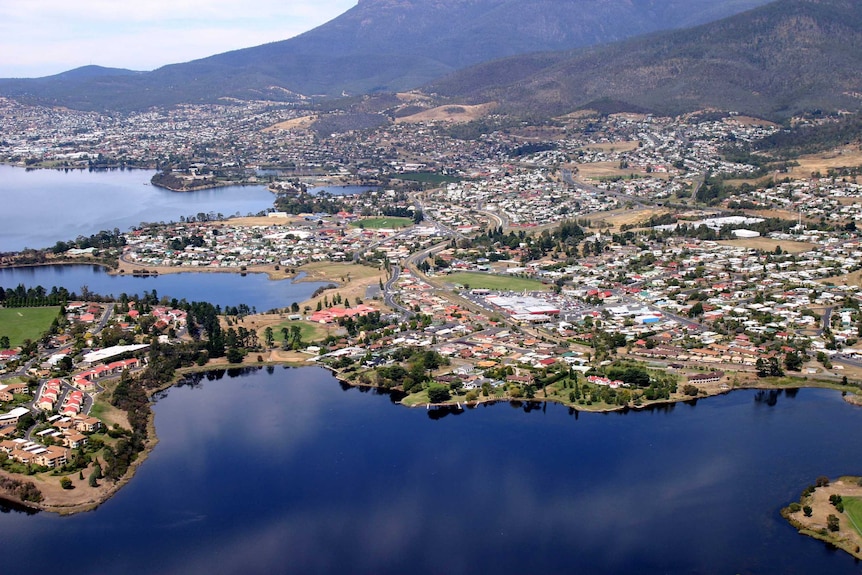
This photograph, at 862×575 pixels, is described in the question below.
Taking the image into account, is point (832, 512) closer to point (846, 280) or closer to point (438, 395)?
point (438, 395)

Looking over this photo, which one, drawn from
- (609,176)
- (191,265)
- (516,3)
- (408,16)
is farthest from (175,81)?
(191,265)

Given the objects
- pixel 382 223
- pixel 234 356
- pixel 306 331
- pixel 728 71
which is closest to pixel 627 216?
pixel 382 223

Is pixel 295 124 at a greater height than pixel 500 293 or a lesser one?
greater

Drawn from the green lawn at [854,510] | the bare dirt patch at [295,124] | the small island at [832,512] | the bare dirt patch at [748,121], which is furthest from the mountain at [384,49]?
the green lawn at [854,510]

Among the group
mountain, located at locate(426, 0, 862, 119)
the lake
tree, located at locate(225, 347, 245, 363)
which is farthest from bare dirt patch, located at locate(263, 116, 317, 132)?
tree, located at locate(225, 347, 245, 363)

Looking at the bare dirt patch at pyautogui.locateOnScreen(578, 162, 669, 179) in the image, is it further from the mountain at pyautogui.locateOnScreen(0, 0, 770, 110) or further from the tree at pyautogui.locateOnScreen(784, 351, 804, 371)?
the mountain at pyautogui.locateOnScreen(0, 0, 770, 110)

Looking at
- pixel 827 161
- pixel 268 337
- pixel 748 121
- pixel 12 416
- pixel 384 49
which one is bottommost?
pixel 268 337

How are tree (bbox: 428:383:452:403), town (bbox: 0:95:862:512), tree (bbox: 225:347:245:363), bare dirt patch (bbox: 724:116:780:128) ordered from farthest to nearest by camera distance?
bare dirt patch (bbox: 724:116:780:128) < tree (bbox: 225:347:245:363) < town (bbox: 0:95:862:512) < tree (bbox: 428:383:452:403)

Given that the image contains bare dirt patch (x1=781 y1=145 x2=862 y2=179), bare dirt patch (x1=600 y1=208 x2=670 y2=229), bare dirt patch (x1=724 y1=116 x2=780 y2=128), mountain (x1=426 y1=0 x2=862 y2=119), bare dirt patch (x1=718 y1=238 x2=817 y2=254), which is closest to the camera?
bare dirt patch (x1=718 y1=238 x2=817 y2=254)
